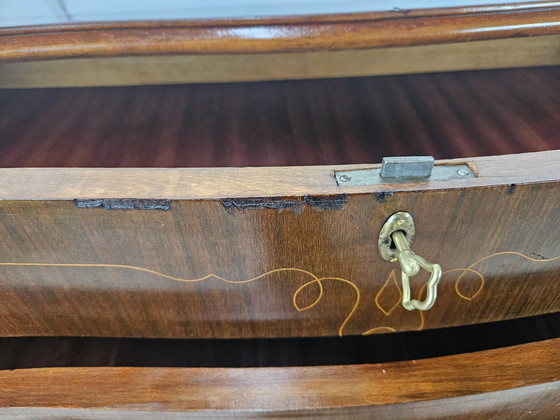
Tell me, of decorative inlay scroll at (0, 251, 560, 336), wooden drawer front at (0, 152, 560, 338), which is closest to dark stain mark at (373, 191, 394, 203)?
wooden drawer front at (0, 152, 560, 338)

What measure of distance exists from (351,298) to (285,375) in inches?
4.2

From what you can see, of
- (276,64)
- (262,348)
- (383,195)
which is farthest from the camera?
(276,64)

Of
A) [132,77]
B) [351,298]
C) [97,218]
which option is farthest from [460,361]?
[132,77]

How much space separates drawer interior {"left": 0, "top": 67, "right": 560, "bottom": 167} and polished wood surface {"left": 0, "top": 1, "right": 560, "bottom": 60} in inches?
4.5

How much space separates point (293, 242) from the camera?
46cm

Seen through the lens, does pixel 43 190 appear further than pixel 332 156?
No

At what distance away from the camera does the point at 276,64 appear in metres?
0.73

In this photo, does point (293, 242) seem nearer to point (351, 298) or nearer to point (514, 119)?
point (351, 298)

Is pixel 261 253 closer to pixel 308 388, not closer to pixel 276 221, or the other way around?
pixel 276 221

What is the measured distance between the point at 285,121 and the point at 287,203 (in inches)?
9.2

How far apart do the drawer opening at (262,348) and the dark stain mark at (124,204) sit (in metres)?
0.26

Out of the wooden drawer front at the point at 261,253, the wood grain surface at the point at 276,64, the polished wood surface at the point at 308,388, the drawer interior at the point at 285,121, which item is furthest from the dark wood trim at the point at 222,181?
the wood grain surface at the point at 276,64

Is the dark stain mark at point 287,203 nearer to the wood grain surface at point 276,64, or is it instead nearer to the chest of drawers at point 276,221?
the chest of drawers at point 276,221

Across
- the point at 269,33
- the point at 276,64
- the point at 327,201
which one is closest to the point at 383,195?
the point at 327,201
